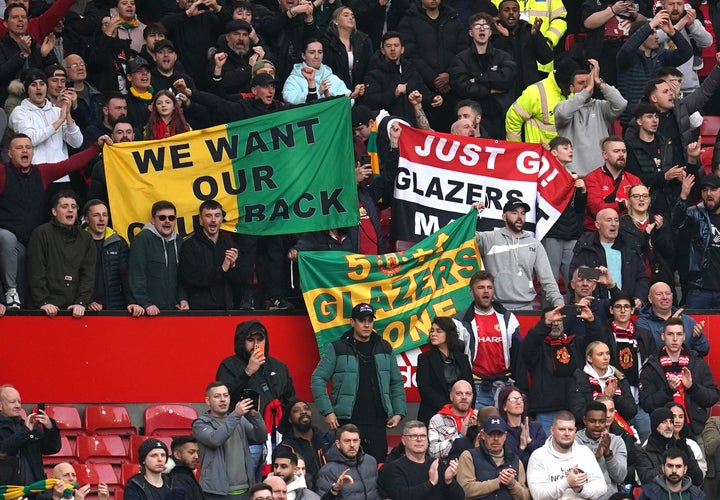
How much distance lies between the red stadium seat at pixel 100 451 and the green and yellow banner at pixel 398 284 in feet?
7.58

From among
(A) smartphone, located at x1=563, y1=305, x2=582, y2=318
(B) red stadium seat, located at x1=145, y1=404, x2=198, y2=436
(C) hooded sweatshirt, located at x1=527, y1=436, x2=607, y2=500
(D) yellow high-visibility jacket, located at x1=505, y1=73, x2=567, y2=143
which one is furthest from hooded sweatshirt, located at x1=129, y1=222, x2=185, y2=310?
(D) yellow high-visibility jacket, located at x1=505, y1=73, x2=567, y2=143

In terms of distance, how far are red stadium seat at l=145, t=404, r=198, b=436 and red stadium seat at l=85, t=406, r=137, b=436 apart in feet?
0.69

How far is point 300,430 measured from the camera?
17.3m

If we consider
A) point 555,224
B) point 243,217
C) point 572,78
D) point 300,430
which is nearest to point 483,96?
point 572,78

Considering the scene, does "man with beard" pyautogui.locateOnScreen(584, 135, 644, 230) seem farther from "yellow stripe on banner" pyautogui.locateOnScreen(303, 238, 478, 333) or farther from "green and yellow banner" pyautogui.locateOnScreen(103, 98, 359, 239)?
"green and yellow banner" pyautogui.locateOnScreen(103, 98, 359, 239)

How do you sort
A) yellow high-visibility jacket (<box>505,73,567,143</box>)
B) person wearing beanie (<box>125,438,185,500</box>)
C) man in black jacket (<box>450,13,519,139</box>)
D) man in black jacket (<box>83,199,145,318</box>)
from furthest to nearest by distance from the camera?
man in black jacket (<box>450,13,519,139</box>) → yellow high-visibility jacket (<box>505,73,567,143</box>) → man in black jacket (<box>83,199,145,318</box>) → person wearing beanie (<box>125,438,185,500</box>)

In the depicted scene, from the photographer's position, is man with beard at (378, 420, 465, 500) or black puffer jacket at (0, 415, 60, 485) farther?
man with beard at (378, 420, 465, 500)

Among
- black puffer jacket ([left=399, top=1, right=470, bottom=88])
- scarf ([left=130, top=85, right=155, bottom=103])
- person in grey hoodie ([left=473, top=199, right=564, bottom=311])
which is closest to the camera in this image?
person in grey hoodie ([left=473, top=199, right=564, bottom=311])

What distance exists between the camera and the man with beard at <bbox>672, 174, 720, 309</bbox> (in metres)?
20.0

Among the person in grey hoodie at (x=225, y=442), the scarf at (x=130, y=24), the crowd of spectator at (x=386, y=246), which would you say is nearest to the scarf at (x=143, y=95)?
the crowd of spectator at (x=386, y=246)

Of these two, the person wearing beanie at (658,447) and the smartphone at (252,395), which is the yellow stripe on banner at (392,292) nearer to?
the smartphone at (252,395)

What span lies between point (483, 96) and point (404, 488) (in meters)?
6.70

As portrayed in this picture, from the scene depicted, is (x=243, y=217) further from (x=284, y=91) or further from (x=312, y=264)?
(x=284, y=91)

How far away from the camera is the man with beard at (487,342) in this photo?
18.4m
